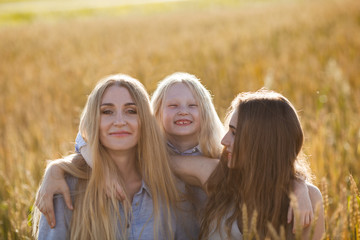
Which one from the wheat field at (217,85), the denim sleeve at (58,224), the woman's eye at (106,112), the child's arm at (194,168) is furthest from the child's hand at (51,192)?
the child's arm at (194,168)

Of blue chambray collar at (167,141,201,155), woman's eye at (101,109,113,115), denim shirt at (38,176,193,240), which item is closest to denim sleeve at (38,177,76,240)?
denim shirt at (38,176,193,240)

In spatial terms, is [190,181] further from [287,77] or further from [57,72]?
[57,72]

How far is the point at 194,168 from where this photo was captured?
234cm

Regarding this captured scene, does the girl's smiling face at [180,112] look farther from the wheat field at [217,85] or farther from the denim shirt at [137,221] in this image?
the wheat field at [217,85]

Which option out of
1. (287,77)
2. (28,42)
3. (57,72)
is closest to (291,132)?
(287,77)

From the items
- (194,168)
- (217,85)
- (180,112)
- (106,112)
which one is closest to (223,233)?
(194,168)

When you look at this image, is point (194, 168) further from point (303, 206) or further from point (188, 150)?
point (303, 206)

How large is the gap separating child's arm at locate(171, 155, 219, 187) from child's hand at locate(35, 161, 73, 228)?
585 mm

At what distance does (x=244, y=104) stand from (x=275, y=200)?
0.47 meters

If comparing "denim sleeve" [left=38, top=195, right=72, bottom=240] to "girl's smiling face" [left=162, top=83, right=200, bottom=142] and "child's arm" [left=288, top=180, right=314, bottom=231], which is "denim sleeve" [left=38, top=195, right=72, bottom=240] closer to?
"girl's smiling face" [left=162, top=83, right=200, bottom=142]

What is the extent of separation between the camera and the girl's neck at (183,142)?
104 inches

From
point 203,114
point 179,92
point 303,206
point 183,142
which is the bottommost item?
point 303,206

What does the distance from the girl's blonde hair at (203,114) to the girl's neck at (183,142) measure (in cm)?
10

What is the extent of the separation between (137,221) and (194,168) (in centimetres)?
40
